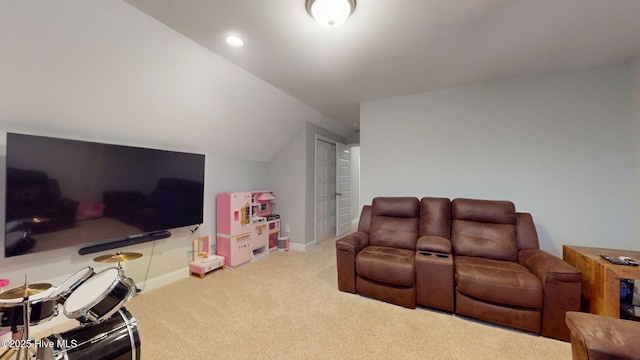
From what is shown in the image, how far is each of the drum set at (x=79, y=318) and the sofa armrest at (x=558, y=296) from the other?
2.86m

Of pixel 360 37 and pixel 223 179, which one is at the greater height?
pixel 360 37

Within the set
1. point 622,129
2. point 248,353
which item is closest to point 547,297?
point 622,129

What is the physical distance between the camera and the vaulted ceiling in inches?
67.0

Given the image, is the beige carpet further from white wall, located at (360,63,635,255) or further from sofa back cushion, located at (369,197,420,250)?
white wall, located at (360,63,635,255)

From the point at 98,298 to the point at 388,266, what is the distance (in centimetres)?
216

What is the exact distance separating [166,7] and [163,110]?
111 centimetres

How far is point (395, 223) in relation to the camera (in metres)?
2.95

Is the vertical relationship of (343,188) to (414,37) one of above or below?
below

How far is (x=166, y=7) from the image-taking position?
171cm

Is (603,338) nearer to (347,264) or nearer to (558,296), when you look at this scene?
(558,296)

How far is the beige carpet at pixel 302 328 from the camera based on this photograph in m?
1.72

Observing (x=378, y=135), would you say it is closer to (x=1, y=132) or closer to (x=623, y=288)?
(x=623, y=288)

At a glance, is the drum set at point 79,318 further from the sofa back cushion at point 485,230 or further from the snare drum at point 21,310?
the sofa back cushion at point 485,230

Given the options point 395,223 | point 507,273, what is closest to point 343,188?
point 395,223
